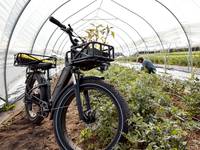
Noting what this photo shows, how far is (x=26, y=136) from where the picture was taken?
3051 mm

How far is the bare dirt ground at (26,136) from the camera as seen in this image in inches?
107

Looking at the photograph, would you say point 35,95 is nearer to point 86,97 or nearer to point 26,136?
point 26,136

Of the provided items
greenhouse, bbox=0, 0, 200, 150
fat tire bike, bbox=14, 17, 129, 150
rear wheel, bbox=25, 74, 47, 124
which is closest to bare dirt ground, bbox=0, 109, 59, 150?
greenhouse, bbox=0, 0, 200, 150

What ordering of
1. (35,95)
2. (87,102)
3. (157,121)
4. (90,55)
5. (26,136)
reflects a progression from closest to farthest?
1. (90,55)
2. (87,102)
3. (157,121)
4. (26,136)
5. (35,95)

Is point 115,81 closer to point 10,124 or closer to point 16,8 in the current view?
point 10,124

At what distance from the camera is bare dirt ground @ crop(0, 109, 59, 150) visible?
2729mm

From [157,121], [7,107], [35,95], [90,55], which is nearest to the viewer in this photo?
[90,55]

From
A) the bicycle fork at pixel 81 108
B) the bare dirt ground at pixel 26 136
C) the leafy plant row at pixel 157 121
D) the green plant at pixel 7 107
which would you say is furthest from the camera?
the green plant at pixel 7 107

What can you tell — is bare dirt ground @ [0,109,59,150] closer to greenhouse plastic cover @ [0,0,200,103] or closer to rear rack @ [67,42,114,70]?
rear rack @ [67,42,114,70]

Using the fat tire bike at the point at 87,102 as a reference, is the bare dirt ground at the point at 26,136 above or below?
below

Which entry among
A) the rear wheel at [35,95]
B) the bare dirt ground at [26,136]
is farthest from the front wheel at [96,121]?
the rear wheel at [35,95]

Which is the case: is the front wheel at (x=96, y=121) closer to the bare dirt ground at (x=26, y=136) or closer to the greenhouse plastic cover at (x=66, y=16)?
the bare dirt ground at (x=26, y=136)

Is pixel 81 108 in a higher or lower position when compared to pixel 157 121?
higher

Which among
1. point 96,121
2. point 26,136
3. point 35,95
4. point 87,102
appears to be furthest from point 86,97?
point 35,95
